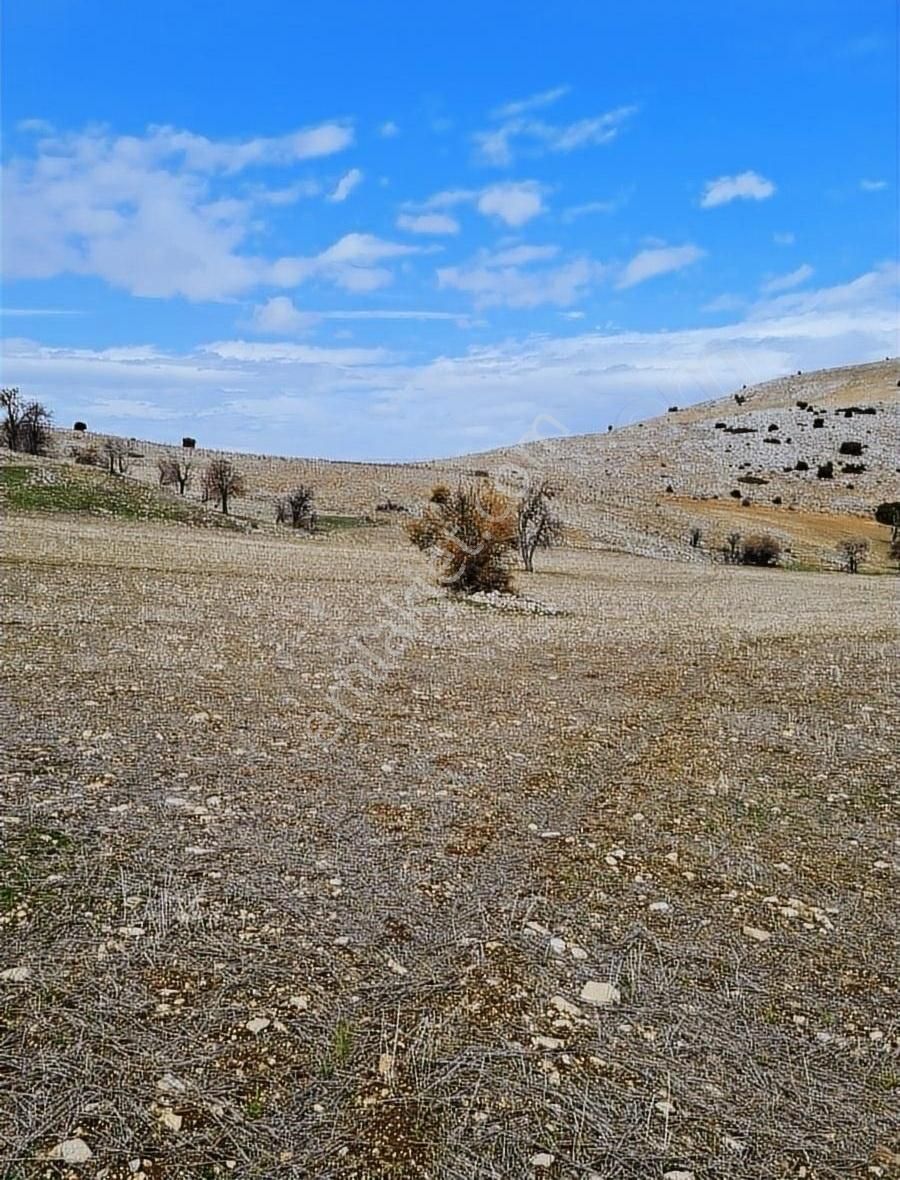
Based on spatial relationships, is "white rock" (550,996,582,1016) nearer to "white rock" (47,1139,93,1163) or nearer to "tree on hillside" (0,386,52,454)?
"white rock" (47,1139,93,1163)

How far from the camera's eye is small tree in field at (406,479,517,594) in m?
26.5

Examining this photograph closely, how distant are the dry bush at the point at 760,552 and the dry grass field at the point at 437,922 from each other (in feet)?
147

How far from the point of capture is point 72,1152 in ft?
11.8

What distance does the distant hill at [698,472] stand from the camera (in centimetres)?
6391

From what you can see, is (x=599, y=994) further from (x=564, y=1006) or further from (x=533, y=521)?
(x=533, y=521)

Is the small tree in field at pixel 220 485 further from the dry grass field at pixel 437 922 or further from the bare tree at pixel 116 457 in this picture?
the dry grass field at pixel 437 922

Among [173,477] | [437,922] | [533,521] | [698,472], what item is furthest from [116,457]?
[437,922]

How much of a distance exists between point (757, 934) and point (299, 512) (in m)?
50.5

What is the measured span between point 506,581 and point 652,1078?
22879 millimetres

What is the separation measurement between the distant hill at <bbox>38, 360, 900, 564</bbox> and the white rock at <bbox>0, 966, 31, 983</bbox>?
Result: 2104 inches

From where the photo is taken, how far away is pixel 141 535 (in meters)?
38.1

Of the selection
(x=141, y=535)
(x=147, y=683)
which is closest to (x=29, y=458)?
(x=141, y=535)

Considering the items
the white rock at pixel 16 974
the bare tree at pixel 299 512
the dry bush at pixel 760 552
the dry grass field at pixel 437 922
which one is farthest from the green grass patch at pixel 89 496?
the white rock at pixel 16 974

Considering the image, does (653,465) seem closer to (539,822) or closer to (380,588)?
(380,588)
